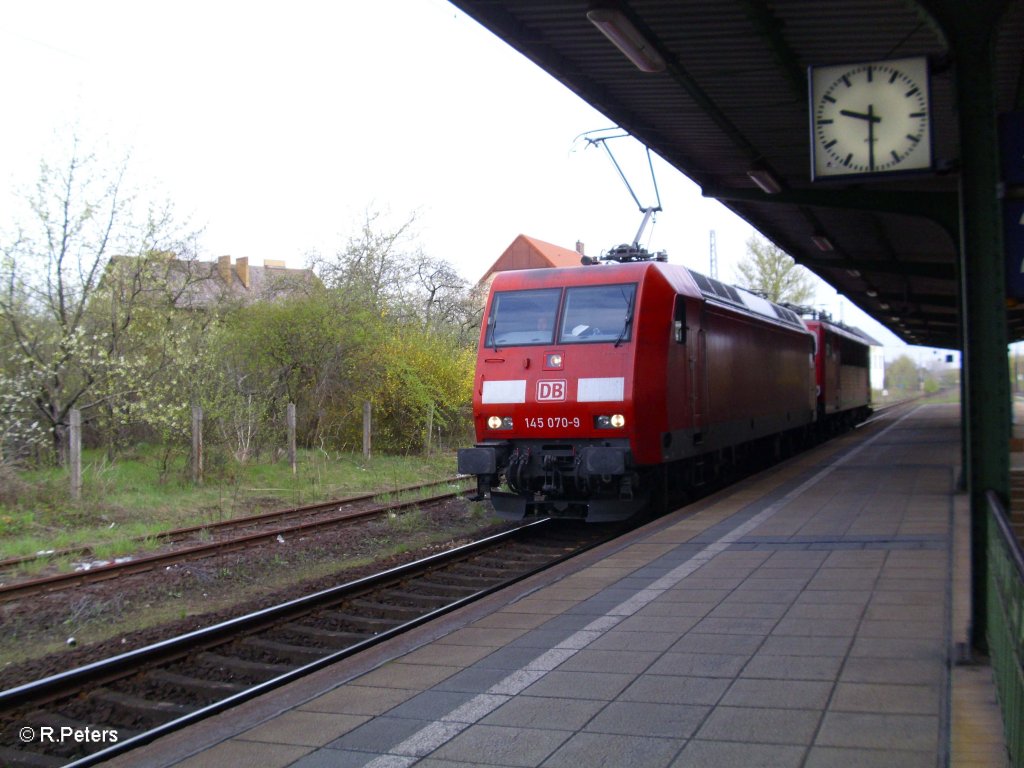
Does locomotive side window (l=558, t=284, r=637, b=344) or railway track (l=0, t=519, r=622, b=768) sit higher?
locomotive side window (l=558, t=284, r=637, b=344)

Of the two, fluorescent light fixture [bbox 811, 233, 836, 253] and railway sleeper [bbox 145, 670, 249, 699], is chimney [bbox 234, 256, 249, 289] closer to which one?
fluorescent light fixture [bbox 811, 233, 836, 253]

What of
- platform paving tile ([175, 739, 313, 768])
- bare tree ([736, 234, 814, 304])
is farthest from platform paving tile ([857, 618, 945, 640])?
bare tree ([736, 234, 814, 304])

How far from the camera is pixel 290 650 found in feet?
23.1

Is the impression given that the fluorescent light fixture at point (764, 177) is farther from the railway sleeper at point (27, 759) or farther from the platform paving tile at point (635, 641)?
the railway sleeper at point (27, 759)

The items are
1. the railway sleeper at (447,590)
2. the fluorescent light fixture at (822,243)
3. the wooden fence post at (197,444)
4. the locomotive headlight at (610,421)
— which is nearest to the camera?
the railway sleeper at (447,590)

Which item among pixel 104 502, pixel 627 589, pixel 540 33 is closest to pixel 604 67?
pixel 540 33

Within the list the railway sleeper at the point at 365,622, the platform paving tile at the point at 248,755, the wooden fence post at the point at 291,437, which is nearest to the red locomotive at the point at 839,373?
the wooden fence post at the point at 291,437

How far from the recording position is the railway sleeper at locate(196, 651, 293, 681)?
6.57 metres

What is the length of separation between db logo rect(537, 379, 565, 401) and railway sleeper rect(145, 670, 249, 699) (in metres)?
5.71

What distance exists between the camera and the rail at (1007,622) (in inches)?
127

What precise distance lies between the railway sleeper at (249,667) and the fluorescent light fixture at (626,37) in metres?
5.53

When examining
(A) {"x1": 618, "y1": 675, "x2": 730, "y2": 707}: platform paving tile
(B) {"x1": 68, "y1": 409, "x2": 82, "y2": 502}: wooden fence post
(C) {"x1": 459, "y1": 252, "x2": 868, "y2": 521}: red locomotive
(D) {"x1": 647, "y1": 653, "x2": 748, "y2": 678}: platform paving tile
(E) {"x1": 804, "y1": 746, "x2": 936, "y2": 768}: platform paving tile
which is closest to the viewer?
(E) {"x1": 804, "y1": 746, "x2": 936, "y2": 768}: platform paving tile

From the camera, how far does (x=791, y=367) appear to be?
19969mm

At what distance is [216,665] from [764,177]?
9.98m
